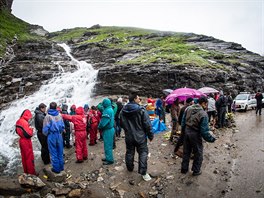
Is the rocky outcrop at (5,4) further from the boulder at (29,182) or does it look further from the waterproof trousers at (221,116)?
the boulder at (29,182)

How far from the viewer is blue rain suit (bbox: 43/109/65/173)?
7184 mm

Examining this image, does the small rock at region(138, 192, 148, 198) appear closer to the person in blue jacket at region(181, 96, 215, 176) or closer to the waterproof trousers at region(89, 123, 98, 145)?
the person in blue jacket at region(181, 96, 215, 176)

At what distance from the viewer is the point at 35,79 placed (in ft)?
83.6

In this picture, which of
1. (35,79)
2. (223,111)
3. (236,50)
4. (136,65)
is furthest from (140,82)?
(236,50)

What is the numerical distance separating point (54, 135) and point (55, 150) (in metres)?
0.48

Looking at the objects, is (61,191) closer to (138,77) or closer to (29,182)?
(29,182)

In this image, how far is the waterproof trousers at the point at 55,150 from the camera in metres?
7.27

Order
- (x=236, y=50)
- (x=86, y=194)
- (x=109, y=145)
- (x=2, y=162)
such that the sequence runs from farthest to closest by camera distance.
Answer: (x=236, y=50) → (x=2, y=162) → (x=109, y=145) → (x=86, y=194)

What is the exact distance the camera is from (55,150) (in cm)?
734

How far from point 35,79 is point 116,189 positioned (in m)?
22.1

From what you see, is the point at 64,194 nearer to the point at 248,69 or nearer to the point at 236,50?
the point at 248,69

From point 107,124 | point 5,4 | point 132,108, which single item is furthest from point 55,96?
point 5,4


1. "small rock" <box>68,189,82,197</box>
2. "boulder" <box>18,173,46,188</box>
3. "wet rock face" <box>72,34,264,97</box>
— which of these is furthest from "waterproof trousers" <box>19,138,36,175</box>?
"wet rock face" <box>72,34,264,97</box>

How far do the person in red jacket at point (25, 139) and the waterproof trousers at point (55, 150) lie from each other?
2.41 ft
